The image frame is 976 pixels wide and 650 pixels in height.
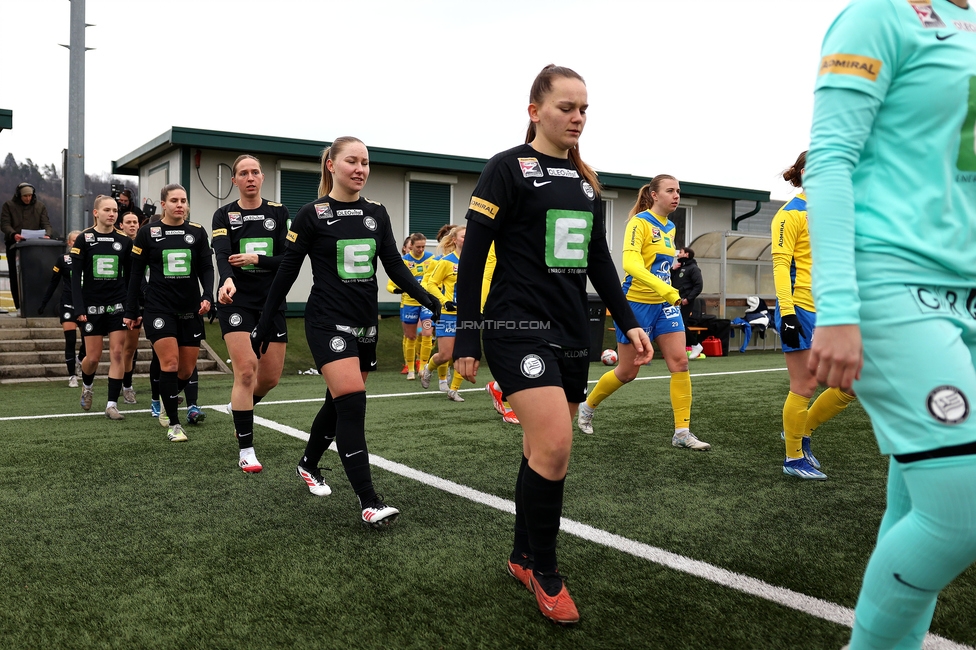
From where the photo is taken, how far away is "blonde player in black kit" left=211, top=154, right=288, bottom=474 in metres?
5.76

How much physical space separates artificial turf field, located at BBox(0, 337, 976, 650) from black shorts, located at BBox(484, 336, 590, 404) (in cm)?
88

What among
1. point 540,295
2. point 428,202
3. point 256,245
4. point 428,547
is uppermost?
point 428,202

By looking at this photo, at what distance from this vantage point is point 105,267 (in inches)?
347

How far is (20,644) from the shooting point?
2729 mm

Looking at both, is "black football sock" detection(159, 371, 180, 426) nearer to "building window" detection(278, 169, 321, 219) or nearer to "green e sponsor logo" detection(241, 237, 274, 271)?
"green e sponsor logo" detection(241, 237, 274, 271)

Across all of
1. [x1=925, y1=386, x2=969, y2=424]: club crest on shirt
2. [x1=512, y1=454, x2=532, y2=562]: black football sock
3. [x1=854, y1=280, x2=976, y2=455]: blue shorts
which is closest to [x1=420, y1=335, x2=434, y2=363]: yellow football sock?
[x1=512, y1=454, x2=532, y2=562]: black football sock

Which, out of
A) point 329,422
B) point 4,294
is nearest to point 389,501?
point 329,422

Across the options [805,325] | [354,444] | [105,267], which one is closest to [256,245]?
[354,444]

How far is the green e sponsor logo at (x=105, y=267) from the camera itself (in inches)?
346

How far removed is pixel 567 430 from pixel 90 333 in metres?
7.64

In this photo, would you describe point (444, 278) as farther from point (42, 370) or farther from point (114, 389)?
point (42, 370)

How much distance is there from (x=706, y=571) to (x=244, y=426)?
11.5 ft

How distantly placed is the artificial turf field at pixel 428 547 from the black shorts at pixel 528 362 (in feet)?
2.89

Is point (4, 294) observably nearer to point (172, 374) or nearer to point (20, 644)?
point (172, 374)
